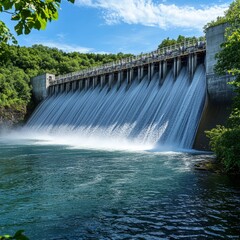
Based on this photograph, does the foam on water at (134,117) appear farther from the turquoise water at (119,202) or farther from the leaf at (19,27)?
the leaf at (19,27)

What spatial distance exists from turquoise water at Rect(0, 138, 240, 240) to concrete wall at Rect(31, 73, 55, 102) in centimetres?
4251

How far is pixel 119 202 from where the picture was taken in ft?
36.0

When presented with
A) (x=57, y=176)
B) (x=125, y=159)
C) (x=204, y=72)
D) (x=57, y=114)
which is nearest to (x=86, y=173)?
(x=57, y=176)

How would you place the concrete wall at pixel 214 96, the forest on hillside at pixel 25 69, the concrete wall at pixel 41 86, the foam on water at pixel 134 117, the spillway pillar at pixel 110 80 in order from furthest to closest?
the concrete wall at pixel 41 86 → the forest on hillside at pixel 25 69 → the spillway pillar at pixel 110 80 → the foam on water at pixel 134 117 → the concrete wall at pixel 214 96


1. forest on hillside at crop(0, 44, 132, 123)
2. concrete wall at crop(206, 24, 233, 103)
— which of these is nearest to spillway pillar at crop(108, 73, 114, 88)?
forest on hillside at crop(0, 44, 132, 123)

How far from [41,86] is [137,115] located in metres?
32.4

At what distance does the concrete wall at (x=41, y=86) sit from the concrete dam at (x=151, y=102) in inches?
284

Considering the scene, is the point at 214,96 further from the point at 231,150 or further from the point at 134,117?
the point at 231,150

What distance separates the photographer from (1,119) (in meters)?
53.9

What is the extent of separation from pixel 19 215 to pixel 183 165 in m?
10.5

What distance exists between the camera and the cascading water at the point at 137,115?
90.9 feet

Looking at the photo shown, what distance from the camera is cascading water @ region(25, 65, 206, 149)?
27706 mm

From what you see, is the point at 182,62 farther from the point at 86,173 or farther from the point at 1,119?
the point at 1,119

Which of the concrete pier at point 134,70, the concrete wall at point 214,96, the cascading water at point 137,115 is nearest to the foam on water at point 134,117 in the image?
the cascading water at point 137,115
